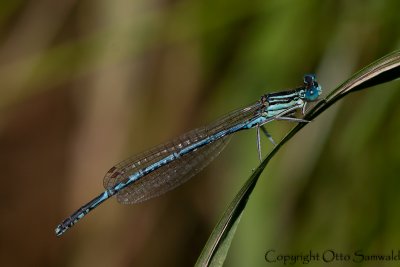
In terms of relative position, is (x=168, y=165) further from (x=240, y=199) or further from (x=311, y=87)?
(x=240, y=199)

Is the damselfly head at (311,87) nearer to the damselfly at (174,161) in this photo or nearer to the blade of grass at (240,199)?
the damselfly at (174,161)

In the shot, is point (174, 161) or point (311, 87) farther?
point (174, 161)

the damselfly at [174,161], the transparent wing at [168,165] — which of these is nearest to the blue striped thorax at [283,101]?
the damselfly at [174,161]

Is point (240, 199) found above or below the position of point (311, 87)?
below

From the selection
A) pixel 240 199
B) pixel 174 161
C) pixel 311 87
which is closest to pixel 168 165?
pixel 174 161

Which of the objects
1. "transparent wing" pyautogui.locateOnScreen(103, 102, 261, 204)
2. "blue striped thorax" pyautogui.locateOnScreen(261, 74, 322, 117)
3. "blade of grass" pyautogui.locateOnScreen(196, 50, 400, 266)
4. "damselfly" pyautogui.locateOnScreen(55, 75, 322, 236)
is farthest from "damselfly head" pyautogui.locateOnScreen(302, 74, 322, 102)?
"blade of grass" pyautogui.locateOnScreen(196, 50, 400, 266)

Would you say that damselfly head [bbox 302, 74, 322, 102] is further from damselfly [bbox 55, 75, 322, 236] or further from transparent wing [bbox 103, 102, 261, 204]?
transparent wing [bbox 103, 102, 261, 204]

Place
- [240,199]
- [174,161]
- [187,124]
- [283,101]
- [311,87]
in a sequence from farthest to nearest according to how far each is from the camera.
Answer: [187,124]
[174,161]
[283,101]
[311,87]
[240,199]

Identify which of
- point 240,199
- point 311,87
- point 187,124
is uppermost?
point 187,124
